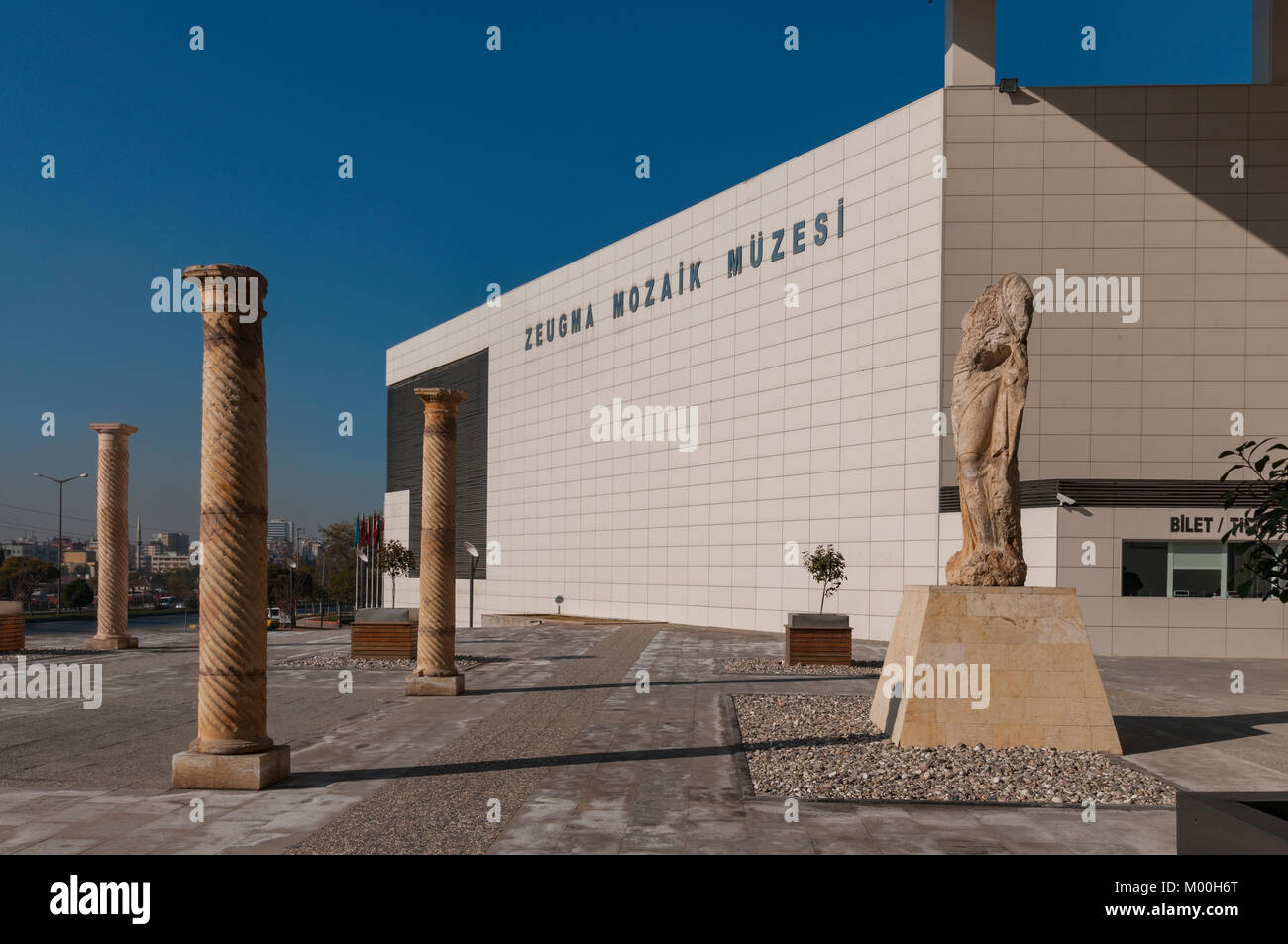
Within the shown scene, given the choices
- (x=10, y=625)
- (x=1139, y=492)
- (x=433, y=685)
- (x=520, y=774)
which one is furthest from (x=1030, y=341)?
(x=10, y=625)

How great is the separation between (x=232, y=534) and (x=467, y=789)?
3496 millimetres

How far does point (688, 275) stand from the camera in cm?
4081

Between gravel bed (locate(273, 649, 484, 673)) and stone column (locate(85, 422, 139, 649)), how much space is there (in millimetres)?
5920

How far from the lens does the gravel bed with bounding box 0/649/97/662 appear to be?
22.3 m

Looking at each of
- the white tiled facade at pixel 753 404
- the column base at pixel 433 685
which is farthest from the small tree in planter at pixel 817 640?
the white tiled facade at pixel 753 404

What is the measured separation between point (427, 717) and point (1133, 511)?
20886mm

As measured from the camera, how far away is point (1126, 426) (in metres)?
27.9

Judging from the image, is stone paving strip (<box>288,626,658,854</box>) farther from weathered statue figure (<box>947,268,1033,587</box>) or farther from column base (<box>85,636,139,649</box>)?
column base (<box>85,636,139,649</box>)

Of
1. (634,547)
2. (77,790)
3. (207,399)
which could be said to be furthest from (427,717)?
(634,547)

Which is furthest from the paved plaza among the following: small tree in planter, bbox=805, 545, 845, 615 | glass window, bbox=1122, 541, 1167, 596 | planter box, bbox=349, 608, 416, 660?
small tree in planter, bbox=805, 545, 845, 615

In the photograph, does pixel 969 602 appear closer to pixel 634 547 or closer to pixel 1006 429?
pixel 1006 429

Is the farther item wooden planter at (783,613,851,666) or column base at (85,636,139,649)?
column base at (85,636,139,649)

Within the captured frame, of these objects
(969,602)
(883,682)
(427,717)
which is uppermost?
Result: (969,602)

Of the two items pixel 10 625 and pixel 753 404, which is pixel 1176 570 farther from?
pixel 10 625
